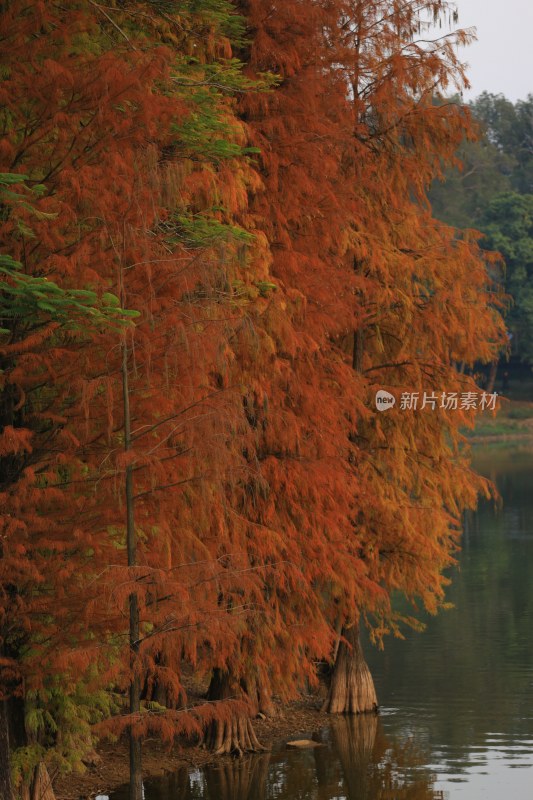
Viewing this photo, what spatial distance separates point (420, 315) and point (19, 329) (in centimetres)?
839

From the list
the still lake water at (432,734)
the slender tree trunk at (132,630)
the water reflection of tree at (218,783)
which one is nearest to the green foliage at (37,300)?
the slender tree trunk at (132,630)

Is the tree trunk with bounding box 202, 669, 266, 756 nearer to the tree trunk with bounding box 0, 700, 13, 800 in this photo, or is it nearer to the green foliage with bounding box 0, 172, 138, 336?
the tree trunk with bounding box 0, 700, 13, 800

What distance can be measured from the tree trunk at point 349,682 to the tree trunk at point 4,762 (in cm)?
753

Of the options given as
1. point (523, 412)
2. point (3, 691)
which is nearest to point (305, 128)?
point (3, 691)

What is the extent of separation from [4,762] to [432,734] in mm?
7822

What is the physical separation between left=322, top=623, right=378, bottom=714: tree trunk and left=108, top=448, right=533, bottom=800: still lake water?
30 centimetres

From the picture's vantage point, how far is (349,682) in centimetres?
1842

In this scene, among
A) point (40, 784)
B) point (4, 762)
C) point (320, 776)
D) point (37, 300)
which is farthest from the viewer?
point (320, 776)

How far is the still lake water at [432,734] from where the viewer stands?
14922mm

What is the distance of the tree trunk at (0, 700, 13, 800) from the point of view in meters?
11.5

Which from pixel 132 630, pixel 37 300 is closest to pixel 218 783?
pixel 132 630

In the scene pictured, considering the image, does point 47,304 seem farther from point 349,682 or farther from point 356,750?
point 349,682

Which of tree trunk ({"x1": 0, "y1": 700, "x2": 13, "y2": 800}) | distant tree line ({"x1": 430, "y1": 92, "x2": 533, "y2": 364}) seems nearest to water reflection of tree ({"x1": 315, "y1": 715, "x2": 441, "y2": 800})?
tree trunk ({"x1": 0, "y1": 700, "x2": 13, "y2": 800})

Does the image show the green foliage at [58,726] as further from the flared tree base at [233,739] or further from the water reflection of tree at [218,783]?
the flared tree base at [233,739]
